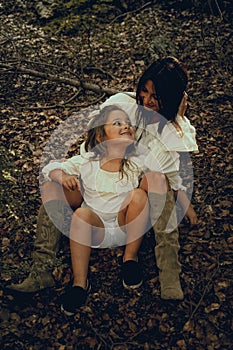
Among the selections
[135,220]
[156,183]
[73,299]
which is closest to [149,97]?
[156,183]

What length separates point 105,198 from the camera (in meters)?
3.86

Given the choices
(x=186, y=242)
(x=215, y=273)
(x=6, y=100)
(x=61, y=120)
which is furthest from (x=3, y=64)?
(x=215, y=273)

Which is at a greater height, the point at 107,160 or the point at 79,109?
the point at 107,160

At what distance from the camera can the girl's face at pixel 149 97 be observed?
390 cm

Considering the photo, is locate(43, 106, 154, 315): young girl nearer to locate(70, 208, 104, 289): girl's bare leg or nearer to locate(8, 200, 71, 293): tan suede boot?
locate(70, 208, 104, 289): girl's bare leg

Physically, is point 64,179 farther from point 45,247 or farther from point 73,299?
point 73,299

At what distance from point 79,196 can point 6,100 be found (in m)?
2.87

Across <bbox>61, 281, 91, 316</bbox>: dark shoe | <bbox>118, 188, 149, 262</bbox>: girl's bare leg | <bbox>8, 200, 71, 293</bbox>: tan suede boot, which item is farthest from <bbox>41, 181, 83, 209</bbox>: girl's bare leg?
<bbox>61, 281, 91, 316</bbox>: dark shoe

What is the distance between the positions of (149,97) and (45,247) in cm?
147

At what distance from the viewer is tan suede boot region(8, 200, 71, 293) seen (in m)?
3.71

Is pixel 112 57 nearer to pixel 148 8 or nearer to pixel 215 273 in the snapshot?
pixel 148 8

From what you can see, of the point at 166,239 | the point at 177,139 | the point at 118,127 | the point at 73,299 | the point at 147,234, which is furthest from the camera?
the point at 147,234

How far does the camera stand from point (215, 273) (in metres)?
3.89

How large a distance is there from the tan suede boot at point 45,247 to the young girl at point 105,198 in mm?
184
